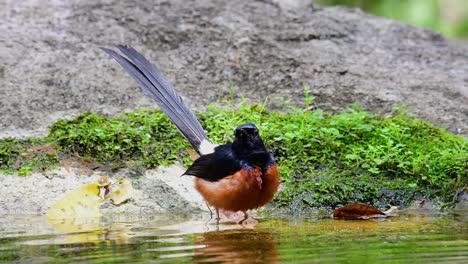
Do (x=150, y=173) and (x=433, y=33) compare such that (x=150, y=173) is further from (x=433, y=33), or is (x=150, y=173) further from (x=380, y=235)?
(x=433, y=33)

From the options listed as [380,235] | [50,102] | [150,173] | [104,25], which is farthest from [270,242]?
[104,25]

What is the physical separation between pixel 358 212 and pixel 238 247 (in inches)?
Answer: 51.9

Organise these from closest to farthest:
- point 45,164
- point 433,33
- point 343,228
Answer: point 343,228 < point 45,164 < point 433,33

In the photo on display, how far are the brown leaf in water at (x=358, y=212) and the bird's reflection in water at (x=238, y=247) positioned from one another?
2.27 feet

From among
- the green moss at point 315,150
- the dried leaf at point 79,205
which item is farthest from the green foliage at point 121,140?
the dried leaf at point 79,205

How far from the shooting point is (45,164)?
5.48 meters

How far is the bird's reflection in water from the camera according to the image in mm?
3428

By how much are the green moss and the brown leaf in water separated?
312 mm

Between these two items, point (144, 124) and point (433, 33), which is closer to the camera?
point (144, 124)

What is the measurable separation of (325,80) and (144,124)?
5.93ft

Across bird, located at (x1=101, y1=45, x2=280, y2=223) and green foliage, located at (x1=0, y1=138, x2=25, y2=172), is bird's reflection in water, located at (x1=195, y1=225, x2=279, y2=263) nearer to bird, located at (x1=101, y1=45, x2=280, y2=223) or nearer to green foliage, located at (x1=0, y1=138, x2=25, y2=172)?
bird, located at (x1=101, y1=45, x2=280, y2=223)

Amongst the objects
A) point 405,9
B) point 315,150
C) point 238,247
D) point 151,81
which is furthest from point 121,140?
point 405,9

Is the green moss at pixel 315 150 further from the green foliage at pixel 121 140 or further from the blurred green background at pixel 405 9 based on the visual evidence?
the blurred green background at pixel 405 9

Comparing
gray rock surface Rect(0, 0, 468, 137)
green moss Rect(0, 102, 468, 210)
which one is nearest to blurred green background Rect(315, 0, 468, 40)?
gray rock surface Rect(0, 0, 468, 137)
